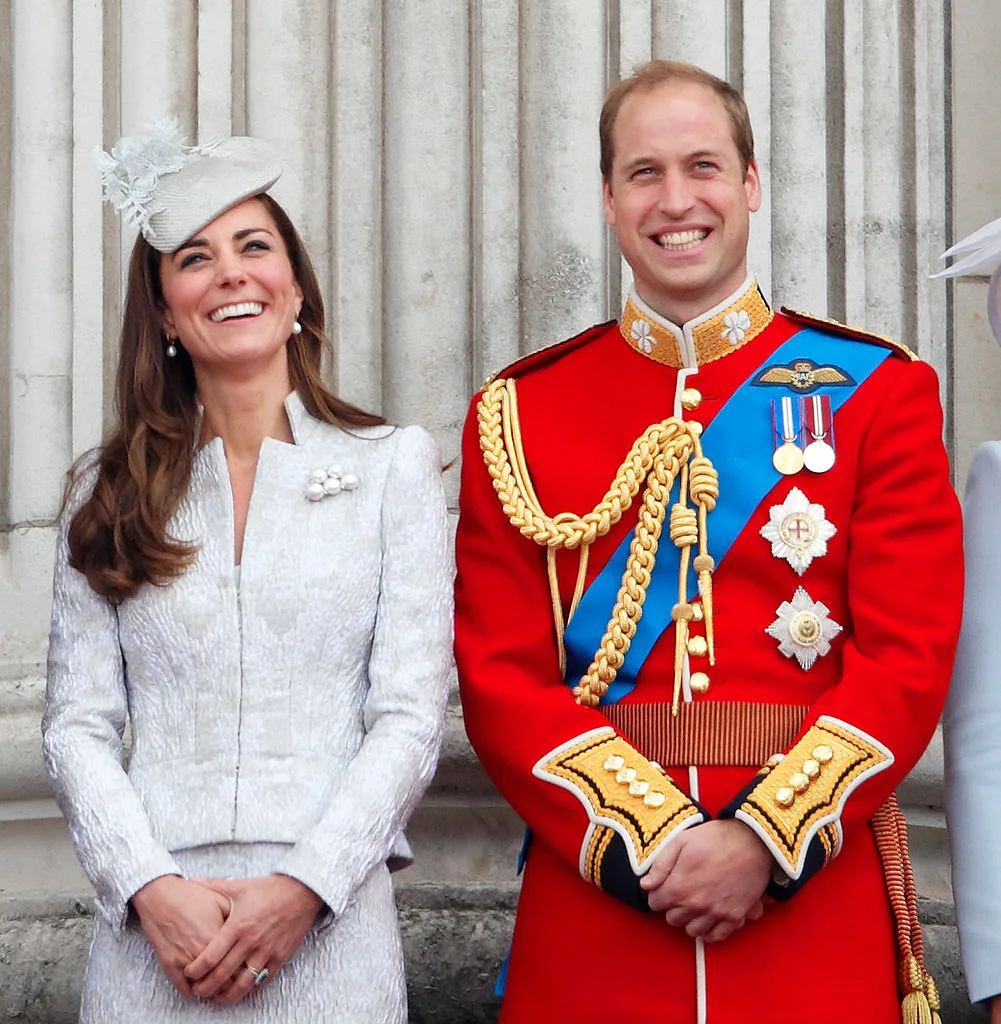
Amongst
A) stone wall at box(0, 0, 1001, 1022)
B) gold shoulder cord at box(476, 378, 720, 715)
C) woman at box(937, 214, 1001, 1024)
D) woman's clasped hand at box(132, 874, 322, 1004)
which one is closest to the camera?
woman's clasped hand at box(132, 874, 322, 1004)

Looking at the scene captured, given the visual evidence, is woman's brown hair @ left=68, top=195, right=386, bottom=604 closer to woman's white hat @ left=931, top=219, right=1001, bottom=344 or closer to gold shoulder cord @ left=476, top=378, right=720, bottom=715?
gold shoulder cord @ left=476, top=378, right=720, bottom=715

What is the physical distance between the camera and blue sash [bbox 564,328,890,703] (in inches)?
108

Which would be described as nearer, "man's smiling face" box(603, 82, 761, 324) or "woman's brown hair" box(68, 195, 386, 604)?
"woman's brown hair" box(68, 195, 386, 604)

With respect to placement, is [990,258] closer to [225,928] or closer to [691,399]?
[691,399]

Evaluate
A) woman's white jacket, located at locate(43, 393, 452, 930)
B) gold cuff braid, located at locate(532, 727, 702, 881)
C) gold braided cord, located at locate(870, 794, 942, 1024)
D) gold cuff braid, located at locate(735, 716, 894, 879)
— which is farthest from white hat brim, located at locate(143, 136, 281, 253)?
gold braided cord, located at locate(870, 794, 942, 1024)

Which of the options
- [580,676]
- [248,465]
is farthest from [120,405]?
[580,676]

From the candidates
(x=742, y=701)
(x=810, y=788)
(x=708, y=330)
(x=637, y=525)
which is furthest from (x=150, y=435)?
(x=810, y=788)

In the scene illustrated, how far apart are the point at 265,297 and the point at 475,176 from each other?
112 cm

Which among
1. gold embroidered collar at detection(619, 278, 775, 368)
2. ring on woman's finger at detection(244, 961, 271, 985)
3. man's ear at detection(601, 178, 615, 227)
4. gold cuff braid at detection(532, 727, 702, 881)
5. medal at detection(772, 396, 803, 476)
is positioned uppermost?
man's ear at detection(601, 178, 615, 227)

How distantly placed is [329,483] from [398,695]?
0.33 metres

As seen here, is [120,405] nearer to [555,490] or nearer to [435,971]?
[555,490]

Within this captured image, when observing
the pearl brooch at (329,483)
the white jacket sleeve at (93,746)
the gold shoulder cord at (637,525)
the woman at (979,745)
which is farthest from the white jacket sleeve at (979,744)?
the white jacket sleeve at (93,746)

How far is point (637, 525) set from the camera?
9.17ft

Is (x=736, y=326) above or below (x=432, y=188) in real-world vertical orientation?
below
